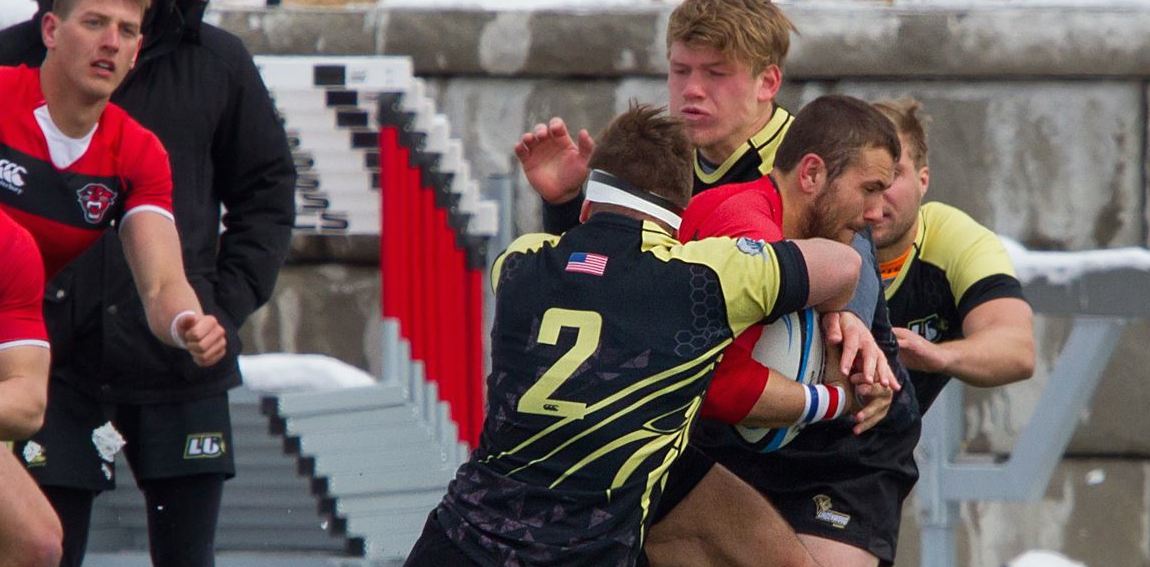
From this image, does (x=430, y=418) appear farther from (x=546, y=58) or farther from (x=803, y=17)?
(x=803, y=17)

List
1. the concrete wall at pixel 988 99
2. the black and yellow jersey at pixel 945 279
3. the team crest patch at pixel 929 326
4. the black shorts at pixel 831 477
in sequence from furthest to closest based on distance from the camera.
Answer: the concrete wall at pixel 988 99
the team crest patch at pixel 929 326
the black and yellow jersey at pixel 945 279
the black shorts at pixel 831 477

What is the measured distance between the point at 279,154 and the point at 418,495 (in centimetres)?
138

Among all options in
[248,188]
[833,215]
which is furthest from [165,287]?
[833,215]

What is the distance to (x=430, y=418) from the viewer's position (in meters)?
6.79

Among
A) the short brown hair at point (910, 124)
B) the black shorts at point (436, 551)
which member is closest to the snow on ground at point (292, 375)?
the short brown hair at point (910, 124)

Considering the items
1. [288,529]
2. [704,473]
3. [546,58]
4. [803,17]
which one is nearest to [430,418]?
[288,529]

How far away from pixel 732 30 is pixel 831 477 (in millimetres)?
935

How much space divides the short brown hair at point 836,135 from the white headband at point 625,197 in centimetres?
29

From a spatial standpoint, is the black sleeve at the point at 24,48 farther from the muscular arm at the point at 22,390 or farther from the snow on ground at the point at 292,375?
the snow on ground at the point at 292,375

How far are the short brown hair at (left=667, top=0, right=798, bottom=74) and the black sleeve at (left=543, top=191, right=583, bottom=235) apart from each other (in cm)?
41

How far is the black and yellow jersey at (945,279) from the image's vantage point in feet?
14.9

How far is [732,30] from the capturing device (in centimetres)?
438

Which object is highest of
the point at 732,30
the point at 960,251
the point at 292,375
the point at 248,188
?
the point at 732,30

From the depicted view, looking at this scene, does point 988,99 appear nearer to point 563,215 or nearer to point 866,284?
point 563,215
